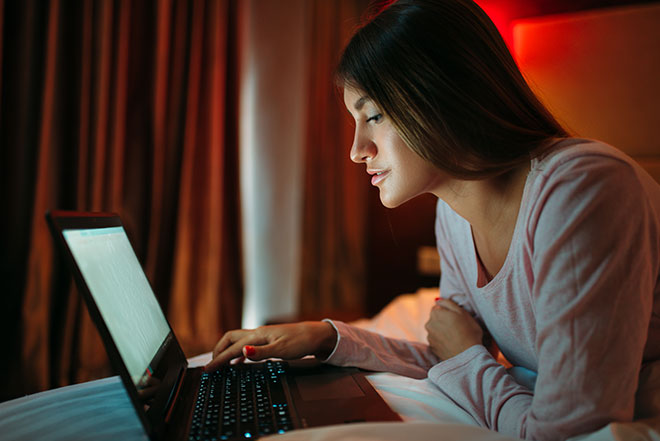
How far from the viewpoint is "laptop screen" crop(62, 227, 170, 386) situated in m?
0.61

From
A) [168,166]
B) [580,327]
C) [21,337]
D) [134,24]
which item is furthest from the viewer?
[168,166]

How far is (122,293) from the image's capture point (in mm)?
739

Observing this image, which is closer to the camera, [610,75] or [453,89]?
[453,89]

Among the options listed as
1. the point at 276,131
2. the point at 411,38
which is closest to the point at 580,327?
the point at 411,38

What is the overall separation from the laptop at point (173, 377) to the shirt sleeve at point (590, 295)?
220 mm

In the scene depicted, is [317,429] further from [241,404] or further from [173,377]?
[173,377]

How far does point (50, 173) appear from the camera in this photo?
5.61 feet

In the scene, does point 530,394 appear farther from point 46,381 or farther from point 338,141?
point 338,141

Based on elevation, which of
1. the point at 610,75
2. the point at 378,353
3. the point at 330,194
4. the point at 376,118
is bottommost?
the point at 378,353

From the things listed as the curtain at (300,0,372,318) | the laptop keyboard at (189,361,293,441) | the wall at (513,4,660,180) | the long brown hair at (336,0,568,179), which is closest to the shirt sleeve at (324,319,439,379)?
the laptop keyboard at (189,361,293,441)

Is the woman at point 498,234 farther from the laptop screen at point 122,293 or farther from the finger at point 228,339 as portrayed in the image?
the laptop screen at point 122,293

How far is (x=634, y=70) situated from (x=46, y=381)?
2.38m

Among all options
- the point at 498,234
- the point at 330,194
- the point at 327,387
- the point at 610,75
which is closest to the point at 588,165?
the point at 498,234

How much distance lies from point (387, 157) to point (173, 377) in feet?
1.70
